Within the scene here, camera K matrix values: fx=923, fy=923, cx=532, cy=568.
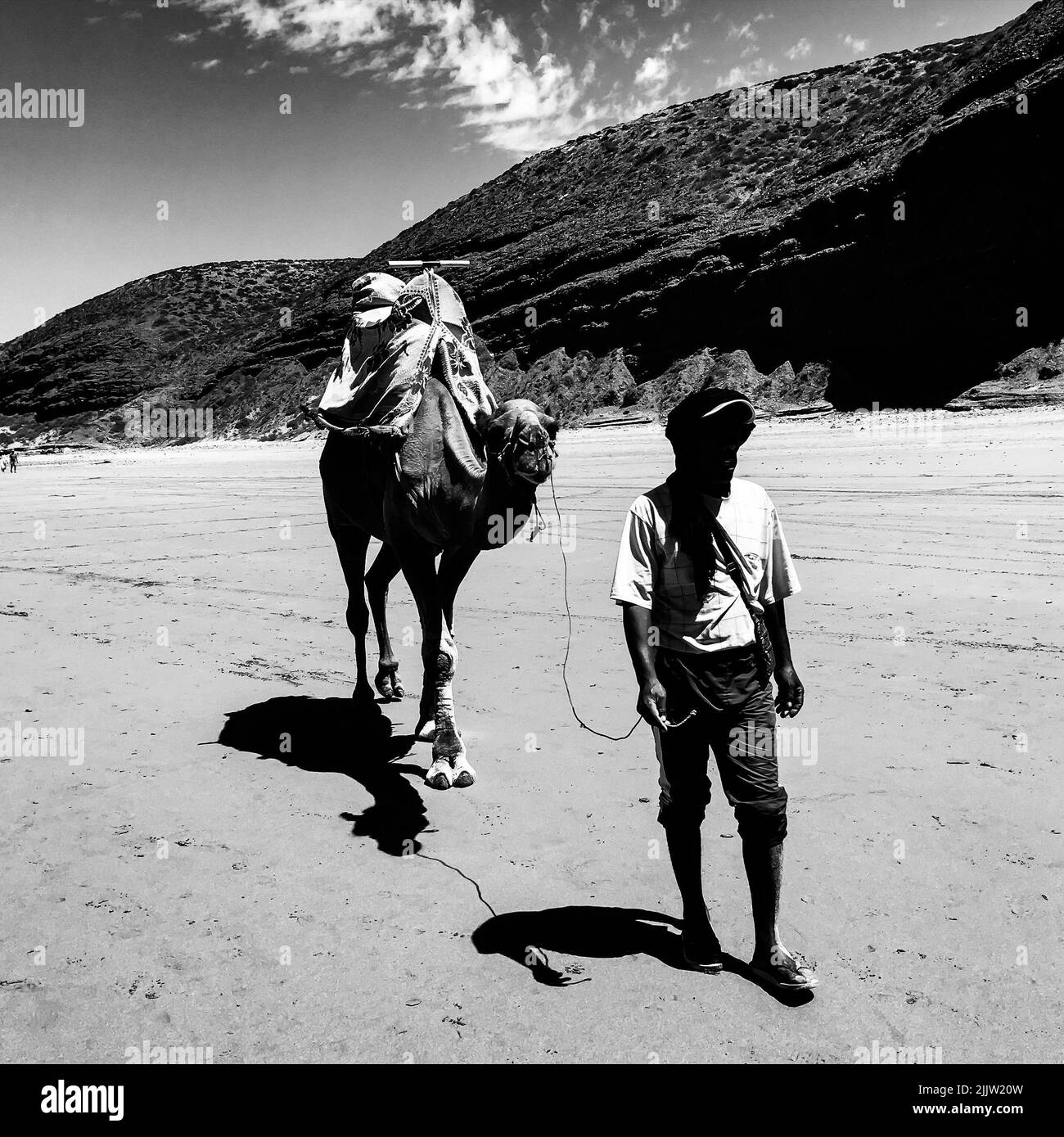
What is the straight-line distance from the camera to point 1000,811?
456 cm

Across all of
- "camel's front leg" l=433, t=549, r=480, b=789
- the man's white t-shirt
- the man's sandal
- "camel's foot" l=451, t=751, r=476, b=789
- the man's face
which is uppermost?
the man's face

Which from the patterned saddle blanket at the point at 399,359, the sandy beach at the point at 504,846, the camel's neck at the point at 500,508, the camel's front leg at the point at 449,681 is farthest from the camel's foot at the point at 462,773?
the patterned saddle blanket at the point at 399,359

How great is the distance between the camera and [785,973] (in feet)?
10.7

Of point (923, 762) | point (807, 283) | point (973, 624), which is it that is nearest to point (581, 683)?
point (923, 762)

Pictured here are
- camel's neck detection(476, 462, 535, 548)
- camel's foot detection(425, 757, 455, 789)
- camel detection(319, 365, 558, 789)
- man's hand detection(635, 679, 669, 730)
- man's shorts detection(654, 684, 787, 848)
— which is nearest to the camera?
man's hand detection(635, 679, 669, 730)

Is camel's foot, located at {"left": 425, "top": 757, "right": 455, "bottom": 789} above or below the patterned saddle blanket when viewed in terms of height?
below

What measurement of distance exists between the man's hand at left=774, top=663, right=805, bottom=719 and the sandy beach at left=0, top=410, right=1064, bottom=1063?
0.94 metres

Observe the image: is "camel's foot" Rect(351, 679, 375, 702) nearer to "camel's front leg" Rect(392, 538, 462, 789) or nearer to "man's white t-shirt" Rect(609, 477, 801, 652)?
"camel's front leg" Rect(392, 538, 462, 789)

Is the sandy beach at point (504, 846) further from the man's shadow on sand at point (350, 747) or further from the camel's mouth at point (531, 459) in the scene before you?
the camel's mouth at point (531, 459)

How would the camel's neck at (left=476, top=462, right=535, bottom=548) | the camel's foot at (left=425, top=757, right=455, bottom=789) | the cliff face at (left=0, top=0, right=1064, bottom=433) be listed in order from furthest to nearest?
1. the cliff face at (left=0, top=0, right=1064, bottom=433)
2. the camel's foot at (left=425, top=757, right=455, bottom=789)
3. the camel's neck at (left=476, top=462, right=535, bottom=548)

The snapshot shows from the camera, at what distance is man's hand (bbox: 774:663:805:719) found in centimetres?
340

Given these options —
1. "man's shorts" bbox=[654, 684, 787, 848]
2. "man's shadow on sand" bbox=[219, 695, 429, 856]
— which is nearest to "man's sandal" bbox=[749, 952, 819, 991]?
"man's shorts" bbox=[654, 684, 787, 848]

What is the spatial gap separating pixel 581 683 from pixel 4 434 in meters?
142
